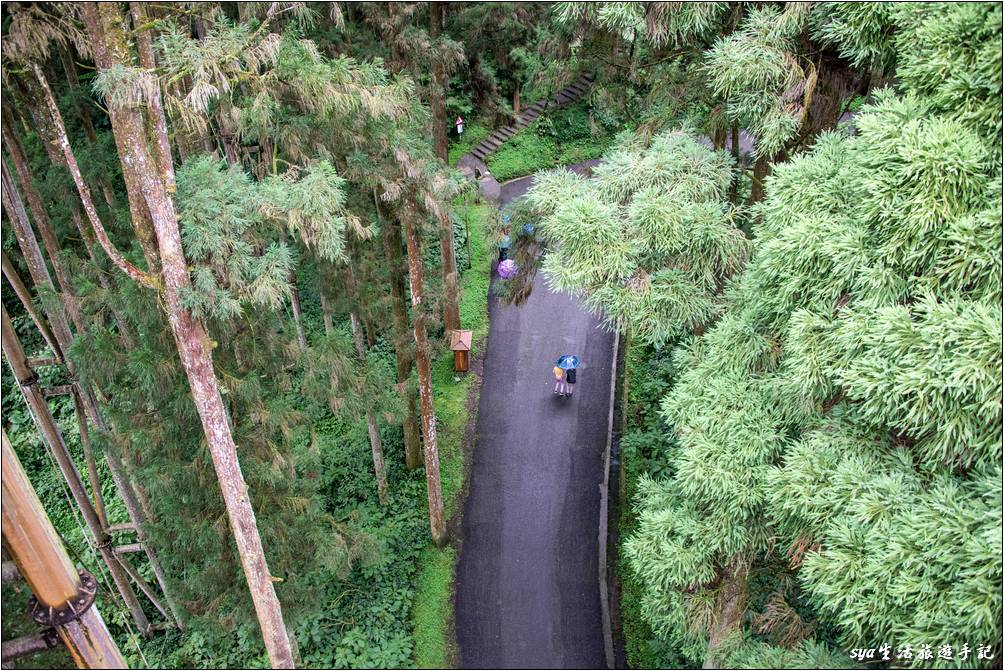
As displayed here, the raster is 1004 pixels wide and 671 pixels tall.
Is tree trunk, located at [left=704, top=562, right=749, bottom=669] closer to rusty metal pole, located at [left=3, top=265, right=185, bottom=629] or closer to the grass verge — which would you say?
the grass verge

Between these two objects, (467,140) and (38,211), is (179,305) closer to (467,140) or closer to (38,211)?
(38,211)

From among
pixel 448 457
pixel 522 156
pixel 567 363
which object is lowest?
pixel 448 457

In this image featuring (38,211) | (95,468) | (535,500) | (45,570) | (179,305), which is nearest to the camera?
(45,570)

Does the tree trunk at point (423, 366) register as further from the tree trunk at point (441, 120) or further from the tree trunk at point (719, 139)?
the tree trunk at point (719, 139)

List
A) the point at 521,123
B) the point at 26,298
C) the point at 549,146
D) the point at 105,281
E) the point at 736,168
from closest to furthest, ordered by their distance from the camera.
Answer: the point at 26,298 → the point at 736,168 → the point at 105,281 → the point at 549,146 → the point at 521,123

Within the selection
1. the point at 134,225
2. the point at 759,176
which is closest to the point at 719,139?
the point at 759,176

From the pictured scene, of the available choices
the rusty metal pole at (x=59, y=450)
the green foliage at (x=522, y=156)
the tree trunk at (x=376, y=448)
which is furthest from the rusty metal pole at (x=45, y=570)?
the green foliage at (x=522, y=156)

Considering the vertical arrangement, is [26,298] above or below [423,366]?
above
